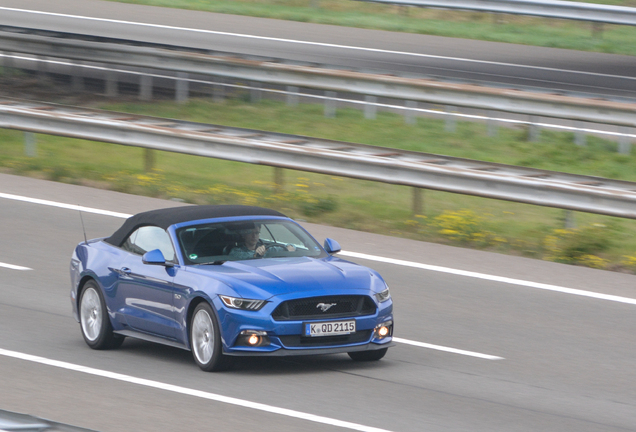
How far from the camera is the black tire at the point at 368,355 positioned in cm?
931

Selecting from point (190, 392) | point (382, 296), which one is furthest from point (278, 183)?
point (190, 392)

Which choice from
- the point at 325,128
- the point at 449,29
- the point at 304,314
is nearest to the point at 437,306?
the point at 304,314

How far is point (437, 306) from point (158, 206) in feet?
18.0

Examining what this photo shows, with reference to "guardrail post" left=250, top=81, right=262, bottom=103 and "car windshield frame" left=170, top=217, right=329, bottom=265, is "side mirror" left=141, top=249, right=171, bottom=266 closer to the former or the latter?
"car windshield frame" left=170, top=217, right=329, bottom=265

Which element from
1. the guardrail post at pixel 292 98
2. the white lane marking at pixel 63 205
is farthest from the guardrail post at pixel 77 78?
the white lane marking at pixel 63 205

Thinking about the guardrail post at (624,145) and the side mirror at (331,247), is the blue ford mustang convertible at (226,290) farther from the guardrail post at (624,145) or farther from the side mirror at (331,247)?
the guardrail post at (624,145)

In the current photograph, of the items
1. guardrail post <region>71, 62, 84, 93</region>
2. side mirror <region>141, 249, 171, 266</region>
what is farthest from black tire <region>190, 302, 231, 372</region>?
guardrail post <region>71, 62, 84, 93</region>

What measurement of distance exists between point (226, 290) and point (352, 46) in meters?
17.8

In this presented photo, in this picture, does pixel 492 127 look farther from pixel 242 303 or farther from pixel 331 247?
pixel 242 303

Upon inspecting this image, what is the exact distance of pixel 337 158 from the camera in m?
15.4

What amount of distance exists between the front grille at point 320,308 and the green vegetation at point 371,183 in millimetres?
5358

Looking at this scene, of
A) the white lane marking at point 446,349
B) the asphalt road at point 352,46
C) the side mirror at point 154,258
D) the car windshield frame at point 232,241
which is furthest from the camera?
the asphalt road at point 352,46

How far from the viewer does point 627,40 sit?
2748 cm

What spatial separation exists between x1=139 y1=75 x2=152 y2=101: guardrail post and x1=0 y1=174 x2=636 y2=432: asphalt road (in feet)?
27.6
